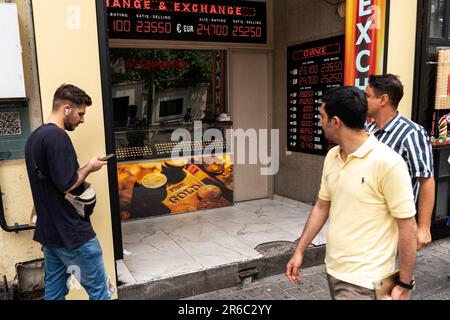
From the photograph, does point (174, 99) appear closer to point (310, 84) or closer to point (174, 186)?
point (174, 186)

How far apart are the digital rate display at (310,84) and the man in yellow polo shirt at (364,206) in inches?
144

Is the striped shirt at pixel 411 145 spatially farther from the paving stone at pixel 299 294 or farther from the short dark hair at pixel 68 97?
the short dark hair at pixel 68 97

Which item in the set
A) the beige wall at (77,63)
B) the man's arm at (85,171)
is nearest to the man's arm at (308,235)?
the man's arm at (85,171)

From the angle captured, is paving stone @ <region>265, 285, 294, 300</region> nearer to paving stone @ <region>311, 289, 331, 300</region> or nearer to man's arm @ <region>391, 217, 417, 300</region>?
paving stone @ <region>311, 289, 331, 300</region>

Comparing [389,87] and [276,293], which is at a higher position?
[389,87]

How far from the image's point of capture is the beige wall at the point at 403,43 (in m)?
4.68

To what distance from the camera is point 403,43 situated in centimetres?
479

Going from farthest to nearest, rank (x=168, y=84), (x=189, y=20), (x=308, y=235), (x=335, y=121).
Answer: (x=168, y=84) < (x=189, y=20) < (x=308, y=235) < (x=335, y=121)

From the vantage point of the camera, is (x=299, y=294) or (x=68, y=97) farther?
(x=299, y=294)

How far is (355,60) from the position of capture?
14.7ft

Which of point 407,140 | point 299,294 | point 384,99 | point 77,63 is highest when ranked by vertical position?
point 77,63

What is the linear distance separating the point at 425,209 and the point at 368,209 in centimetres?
97

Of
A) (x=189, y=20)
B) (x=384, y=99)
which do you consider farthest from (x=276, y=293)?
(x=189, y=20)

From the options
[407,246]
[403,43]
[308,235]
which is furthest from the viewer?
[403,43]
